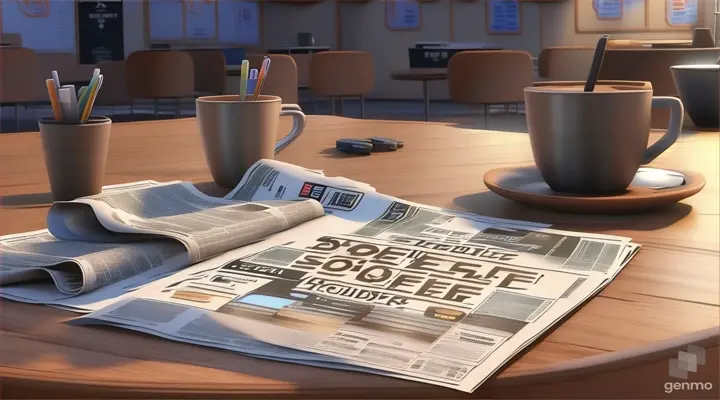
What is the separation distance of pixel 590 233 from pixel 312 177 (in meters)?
0.30

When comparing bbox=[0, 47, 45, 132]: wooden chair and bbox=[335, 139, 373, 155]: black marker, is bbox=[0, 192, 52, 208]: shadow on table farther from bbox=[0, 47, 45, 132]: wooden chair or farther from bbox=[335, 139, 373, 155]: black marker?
bbox=[0, 47, 45, 132]: wooden chair

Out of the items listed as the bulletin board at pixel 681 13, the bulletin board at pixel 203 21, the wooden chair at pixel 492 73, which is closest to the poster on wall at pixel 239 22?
the bulletin board at pixel 203 21

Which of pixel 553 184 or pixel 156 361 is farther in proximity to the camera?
pixel 553 184

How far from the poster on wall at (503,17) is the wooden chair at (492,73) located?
414cm

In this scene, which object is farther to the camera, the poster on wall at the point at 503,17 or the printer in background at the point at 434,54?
the poster on wall at the point at 503,17

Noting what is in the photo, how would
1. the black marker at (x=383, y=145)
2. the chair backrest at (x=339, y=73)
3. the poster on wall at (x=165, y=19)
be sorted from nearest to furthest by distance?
the black marker at (x=383, y=145) < the chair backrest at (x=339, y=73) < the poster on wall at (x=165, y=19)

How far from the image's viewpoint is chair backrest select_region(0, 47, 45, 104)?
455cm

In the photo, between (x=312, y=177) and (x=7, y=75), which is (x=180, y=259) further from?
(x=7, y=75)

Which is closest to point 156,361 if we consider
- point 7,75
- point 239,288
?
point 239,288

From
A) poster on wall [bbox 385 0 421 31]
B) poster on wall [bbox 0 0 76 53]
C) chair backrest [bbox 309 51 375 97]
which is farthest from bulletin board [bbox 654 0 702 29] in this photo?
poster on wall [bbox 0 0 76 53]

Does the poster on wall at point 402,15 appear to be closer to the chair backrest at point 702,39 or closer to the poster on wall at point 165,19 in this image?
the poster on wall at point 165,19

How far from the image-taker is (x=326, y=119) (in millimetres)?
1804

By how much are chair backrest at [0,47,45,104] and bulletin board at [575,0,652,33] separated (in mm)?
5122

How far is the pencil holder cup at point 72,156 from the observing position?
891mm
